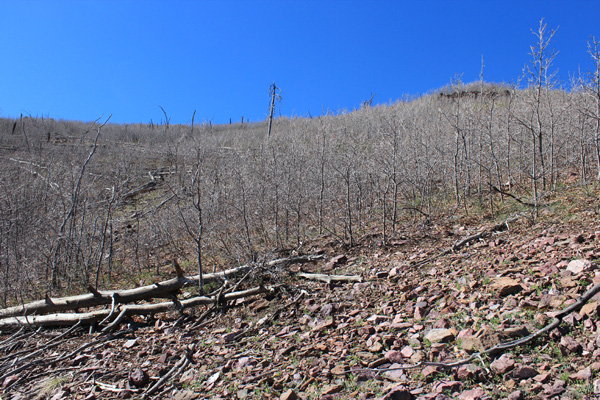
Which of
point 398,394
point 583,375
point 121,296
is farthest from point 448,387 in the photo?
point 121,296

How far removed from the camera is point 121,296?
253 inches

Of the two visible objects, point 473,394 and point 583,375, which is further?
point 473,394

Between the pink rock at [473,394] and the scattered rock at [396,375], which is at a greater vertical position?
the pink rock at [473,394]

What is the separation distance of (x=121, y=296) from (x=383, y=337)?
15.8 feet

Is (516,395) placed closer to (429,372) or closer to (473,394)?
(473,394)

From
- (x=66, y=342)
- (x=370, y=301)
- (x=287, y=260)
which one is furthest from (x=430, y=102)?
(x=66, y=342)

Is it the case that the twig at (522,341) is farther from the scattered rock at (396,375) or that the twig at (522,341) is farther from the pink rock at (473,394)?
the pink rock at (473,394)

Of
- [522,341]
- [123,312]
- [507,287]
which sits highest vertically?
[507,287]

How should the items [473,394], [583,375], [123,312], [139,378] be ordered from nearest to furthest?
1. [583,375]
2. [473,394]
3. [139,378]
4. [123,312]

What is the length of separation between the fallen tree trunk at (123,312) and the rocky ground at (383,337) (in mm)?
137

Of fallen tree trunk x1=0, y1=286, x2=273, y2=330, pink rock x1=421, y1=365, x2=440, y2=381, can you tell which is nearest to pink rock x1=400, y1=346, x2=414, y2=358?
pink rock x1=421, y1=365, x2=440, y2=381

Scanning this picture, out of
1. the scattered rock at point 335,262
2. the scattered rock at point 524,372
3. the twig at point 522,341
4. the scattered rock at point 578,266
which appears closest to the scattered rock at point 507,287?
the scattered rock at point 578,266

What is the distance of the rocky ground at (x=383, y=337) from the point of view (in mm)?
2760

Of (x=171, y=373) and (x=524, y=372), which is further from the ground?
(x=524, y=372)
